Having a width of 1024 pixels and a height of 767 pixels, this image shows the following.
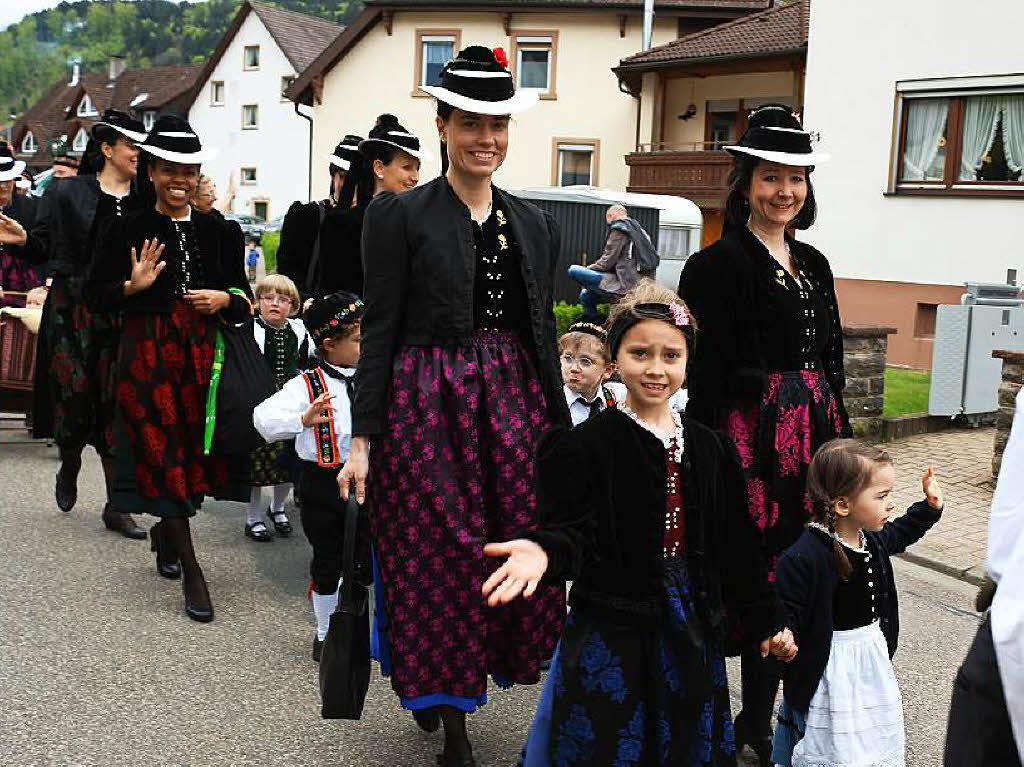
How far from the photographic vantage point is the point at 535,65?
33.1 metres

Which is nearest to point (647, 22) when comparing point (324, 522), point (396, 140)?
point (396, 140)

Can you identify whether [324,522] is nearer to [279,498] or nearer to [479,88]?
[479,88]

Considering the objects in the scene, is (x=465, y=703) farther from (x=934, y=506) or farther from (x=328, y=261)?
(x=328, y=261)

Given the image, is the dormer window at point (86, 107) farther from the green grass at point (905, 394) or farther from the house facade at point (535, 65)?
the green grass at point (905, 394)

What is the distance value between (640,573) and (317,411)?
2.06 m

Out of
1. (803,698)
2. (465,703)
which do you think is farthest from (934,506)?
(465,703)

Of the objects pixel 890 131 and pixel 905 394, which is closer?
pixel 905 394

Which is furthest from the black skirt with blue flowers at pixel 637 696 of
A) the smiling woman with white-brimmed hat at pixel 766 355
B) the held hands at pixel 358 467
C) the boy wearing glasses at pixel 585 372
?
the boy wearing glasses at pixel 585 372

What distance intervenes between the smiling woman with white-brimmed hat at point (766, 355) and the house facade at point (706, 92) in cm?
2108

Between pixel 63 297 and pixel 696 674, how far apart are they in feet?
→ 17.9

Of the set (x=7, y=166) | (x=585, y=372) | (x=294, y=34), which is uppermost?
(x=294, y=34)

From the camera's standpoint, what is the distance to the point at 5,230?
7301mm

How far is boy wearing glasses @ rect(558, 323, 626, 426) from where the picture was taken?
553 cm

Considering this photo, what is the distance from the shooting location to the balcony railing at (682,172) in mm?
26297
